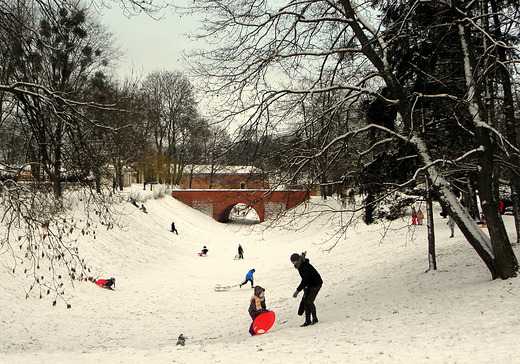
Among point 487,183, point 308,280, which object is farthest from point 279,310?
point 487,183

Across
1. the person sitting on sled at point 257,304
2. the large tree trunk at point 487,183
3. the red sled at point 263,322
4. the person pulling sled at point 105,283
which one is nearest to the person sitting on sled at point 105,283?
the person pulling sled at point 105,283

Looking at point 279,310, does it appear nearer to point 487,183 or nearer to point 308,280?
point 308,280

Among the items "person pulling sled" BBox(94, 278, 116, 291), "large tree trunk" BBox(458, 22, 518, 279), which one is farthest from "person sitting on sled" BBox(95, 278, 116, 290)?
"large tree trunk" BBox(458, 22, 518, 279)

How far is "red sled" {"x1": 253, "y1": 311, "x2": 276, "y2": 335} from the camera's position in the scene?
30.3ft

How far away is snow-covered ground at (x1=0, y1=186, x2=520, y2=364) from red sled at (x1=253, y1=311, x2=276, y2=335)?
0.78 feet

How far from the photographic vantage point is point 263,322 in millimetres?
9266

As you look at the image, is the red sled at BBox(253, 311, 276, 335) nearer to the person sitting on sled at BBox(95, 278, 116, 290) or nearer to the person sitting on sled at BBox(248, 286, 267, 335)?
the person sitting on sled at BBox(248, 286, 267, 335)

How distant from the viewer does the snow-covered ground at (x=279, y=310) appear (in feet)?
23.4

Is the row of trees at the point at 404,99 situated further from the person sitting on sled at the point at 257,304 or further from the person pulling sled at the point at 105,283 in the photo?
the person pulling sled at the point at 105,283

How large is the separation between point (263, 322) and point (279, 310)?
398cm

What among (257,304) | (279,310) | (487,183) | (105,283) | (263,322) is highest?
(487,183)

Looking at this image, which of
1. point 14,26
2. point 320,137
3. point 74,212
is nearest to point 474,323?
point 320,137

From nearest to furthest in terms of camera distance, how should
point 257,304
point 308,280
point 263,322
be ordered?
point 308,280, point 263,322, point 257,304

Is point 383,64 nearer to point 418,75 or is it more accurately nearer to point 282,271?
point 418,75
